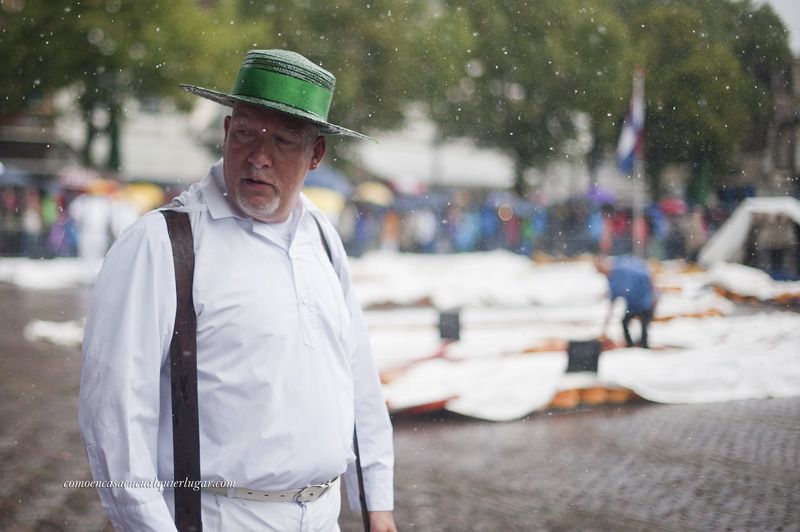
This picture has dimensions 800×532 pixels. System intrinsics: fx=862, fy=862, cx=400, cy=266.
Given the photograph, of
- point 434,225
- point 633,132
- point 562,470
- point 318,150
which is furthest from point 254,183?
point 434,225

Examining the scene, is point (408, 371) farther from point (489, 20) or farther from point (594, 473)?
point (489, 20)

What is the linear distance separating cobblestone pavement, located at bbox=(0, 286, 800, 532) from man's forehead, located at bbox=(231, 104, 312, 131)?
2.59m

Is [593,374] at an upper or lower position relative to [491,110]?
lower

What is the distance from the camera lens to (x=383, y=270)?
14117 millimetres

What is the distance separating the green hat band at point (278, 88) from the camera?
78.2 inches

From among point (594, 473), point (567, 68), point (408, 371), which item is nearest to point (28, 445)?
point (408, 371)

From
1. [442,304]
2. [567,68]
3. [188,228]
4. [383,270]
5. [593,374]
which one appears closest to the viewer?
[188,228]

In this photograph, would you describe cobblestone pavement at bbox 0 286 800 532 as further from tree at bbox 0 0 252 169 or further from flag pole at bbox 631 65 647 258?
tree at bbox 0 0 252 169

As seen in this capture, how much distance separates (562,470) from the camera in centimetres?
502

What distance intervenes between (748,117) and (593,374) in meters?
2.10

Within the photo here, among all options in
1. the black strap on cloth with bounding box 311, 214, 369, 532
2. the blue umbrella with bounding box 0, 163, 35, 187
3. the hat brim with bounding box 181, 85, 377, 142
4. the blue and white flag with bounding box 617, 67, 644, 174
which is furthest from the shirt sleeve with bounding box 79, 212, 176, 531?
the blue umbrella with bounding box 0, 163, 35, 187

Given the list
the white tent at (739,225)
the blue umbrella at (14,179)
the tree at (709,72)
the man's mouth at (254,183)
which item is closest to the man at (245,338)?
the man's mouth at (254,183)

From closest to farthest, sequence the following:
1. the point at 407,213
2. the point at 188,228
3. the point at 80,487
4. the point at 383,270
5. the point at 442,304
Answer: the point at 188,228 → the point at 80,487 → the point at 442,304 → the point at 383,270 → the point at 407,213

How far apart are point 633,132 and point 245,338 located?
643cm
